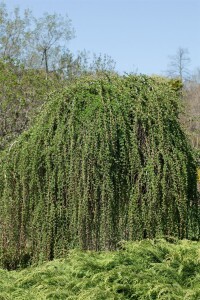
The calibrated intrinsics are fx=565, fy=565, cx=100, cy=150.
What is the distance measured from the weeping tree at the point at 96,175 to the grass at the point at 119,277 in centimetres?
107

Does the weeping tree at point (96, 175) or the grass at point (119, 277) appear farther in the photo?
the weeping tree at point (96, 175)

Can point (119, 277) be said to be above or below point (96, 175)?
below

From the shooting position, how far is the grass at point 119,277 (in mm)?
3480

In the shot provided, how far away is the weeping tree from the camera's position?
5.48 m

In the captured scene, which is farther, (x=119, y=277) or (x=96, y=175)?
(x=96, y=175)

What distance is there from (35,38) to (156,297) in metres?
14.3

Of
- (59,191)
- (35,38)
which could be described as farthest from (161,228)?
(35,38)

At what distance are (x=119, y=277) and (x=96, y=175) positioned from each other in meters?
1.87

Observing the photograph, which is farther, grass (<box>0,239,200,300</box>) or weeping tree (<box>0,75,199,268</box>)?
weeping tree (<box>0,75,199,268</box>)

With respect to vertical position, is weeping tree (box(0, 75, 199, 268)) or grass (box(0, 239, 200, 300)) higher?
weeping tree (box(0, 75, 199, 268))

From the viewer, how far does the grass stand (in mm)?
3480

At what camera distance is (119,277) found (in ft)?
12.1

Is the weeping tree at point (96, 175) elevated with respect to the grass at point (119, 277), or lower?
elevated

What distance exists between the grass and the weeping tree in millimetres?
1066
